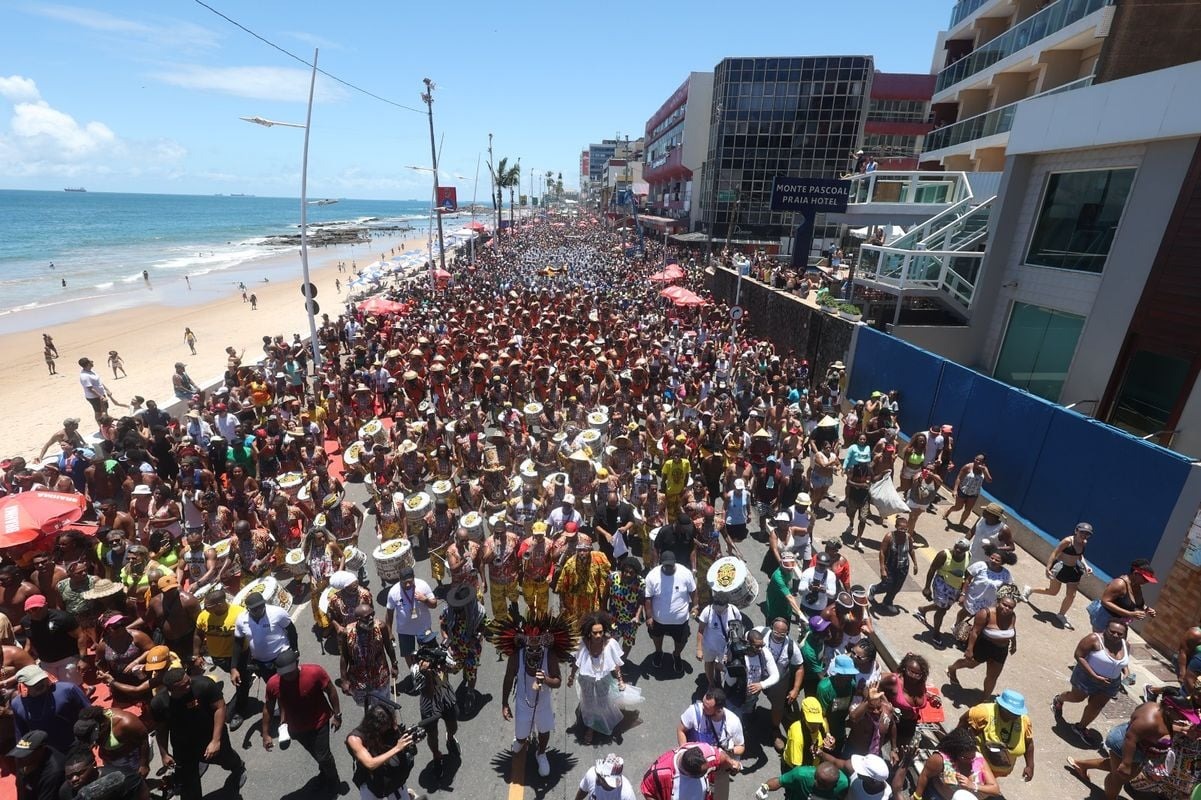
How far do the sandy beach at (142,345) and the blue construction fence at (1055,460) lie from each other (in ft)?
67.9

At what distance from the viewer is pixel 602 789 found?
4004mm

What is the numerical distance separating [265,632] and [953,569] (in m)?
8.20

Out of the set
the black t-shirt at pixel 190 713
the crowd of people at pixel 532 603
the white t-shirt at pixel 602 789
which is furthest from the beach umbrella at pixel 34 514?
the white t-shirt at pixel 602 789

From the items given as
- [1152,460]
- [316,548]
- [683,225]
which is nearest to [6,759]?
[316,548]

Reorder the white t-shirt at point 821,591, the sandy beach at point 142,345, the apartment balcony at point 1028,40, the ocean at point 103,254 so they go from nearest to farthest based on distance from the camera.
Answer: the white t-shirt at point 821,591 → the apartment balcony at point 1028,40 → the sandy beach at point 142,345 → the ocean at point 103,254

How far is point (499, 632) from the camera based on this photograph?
4957 mm

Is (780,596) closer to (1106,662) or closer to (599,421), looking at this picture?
(1106,662)

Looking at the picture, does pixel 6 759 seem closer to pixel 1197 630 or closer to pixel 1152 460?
pixel 1197 630

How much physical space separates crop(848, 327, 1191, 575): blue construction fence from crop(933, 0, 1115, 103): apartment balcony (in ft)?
40.8

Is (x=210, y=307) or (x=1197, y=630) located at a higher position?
(x=1197, y=630)

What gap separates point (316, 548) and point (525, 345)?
11143mm

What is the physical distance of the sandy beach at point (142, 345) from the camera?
18188 millimetres

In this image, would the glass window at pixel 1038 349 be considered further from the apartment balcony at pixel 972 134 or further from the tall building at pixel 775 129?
the tall building at pixel 775 129

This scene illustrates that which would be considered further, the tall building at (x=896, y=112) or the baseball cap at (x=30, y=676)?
the tall building at (x=896, y=112)
